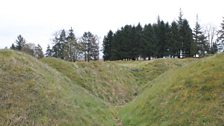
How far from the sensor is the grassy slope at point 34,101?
22.1m

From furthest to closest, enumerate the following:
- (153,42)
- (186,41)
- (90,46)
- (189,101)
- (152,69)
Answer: (90,46), (153,42), (186,41), (152,69), (189,101)

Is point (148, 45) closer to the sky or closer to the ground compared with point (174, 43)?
closer to the ground

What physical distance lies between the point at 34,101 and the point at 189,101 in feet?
34.1

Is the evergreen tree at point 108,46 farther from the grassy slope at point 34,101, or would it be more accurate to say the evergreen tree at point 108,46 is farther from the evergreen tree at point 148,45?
the grassy slope at point 34,101

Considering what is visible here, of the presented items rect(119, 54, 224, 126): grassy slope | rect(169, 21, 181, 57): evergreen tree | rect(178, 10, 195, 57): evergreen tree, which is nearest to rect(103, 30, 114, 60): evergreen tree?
rect(169, 21, 181, 57): evergreen tree

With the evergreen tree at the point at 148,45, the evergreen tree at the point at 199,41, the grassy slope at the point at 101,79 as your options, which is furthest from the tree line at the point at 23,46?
the grassy slope at the point at 101,79

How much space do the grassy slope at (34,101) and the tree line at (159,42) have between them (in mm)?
66154

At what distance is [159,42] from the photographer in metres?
98.6

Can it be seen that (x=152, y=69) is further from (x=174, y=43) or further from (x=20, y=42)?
(x=20, y=42)

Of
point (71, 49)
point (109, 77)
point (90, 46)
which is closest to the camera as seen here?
point (109, 77)

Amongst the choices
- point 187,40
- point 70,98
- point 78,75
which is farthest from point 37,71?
point 187,40

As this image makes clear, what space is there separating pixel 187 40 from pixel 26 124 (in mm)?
77183

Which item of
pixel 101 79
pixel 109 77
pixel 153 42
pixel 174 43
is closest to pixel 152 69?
pixel 109 77

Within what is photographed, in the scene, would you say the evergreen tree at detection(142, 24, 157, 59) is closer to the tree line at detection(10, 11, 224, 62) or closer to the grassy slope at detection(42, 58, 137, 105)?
the tree line at detection(10, 11, 224, 62)
